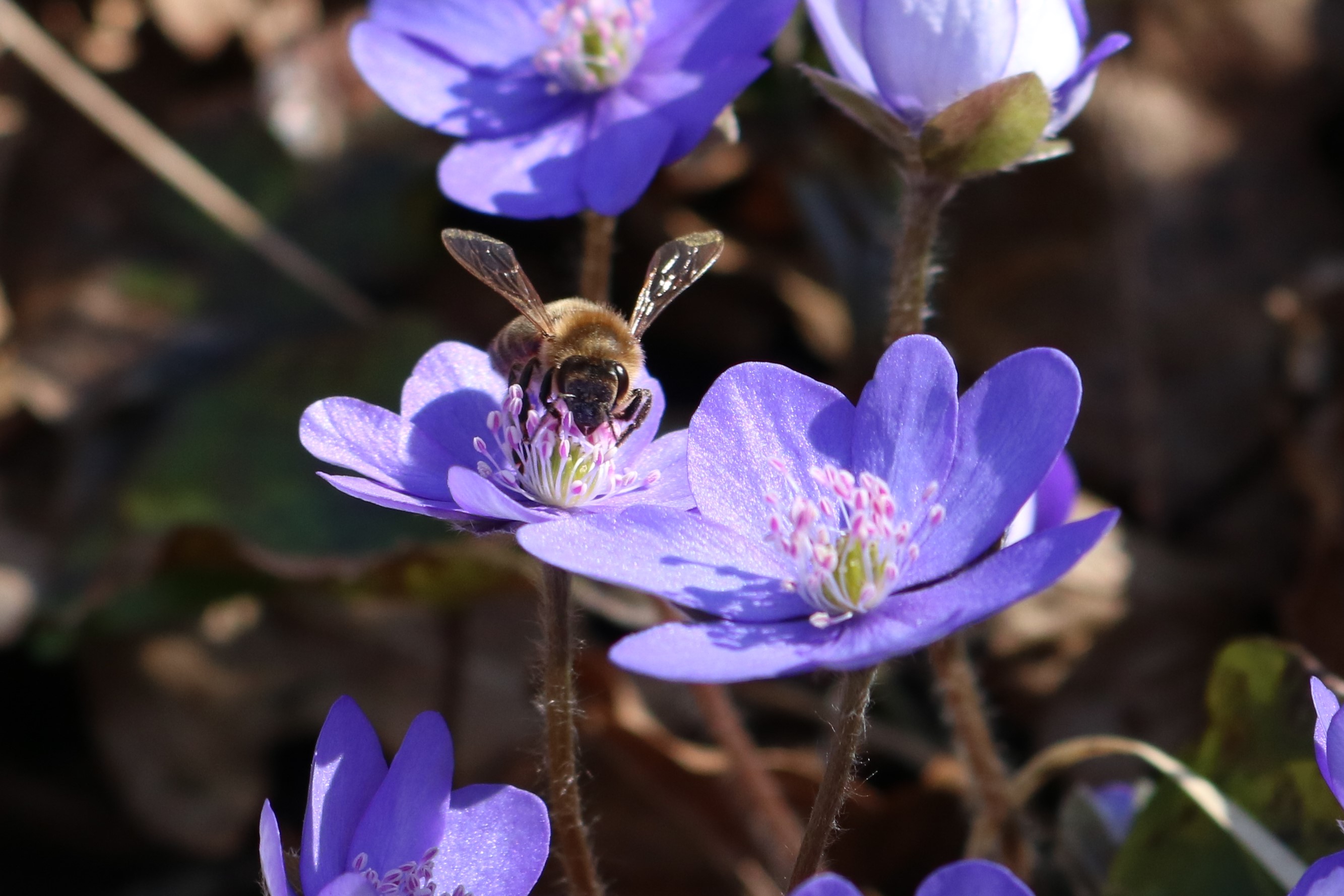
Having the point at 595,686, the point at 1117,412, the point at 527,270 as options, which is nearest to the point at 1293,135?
the point at 1117,412

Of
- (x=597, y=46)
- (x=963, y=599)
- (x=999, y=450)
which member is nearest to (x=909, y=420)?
(x=999, y=450)

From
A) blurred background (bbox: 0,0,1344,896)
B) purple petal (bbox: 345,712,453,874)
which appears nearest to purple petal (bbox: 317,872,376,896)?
purple petal (bbox: 345,712,453,874)

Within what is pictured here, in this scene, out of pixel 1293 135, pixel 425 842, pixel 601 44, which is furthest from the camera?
pixel 1293 135

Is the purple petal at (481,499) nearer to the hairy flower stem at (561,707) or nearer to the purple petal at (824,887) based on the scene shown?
the hairy flower stem at (561,707)

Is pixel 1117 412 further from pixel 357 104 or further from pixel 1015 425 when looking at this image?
pixel 357 104

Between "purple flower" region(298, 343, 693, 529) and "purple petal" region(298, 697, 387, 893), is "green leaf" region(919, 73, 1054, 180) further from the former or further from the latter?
"purple petal" region(298, 697, 387, 893)

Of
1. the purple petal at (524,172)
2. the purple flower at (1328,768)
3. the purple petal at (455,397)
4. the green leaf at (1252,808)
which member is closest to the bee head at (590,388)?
the purple petal at (455,397)

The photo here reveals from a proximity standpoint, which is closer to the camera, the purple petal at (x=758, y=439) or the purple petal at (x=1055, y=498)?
the purple petal at (x=758, y=439)
